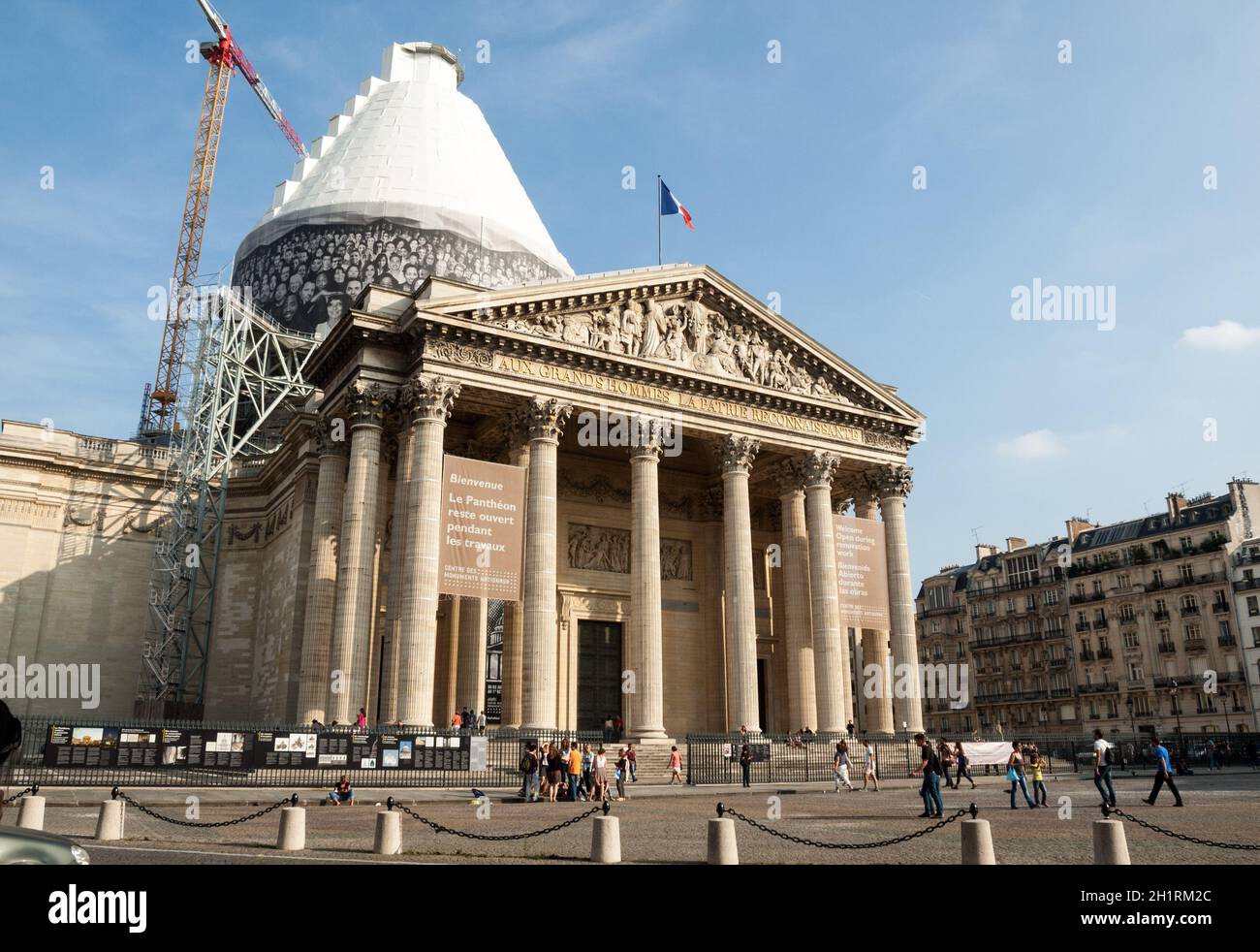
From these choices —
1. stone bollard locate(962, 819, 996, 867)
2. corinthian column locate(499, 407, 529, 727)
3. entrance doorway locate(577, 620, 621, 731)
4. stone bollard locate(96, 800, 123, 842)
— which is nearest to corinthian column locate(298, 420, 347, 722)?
corinthian column locate(499, 407, 529, 727)

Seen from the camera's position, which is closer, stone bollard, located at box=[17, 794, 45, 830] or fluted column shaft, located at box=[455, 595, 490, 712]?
stone bollard, located at box=[17, 794, 45, 830]

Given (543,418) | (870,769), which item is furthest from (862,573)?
(543,418)

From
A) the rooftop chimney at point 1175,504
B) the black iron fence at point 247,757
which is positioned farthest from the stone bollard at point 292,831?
the rooftop chimney at point 1175,504

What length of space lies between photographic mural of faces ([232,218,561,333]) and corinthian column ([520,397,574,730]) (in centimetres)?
1905

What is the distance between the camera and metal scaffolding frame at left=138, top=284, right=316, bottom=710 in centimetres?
4303

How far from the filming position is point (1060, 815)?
19203 millimetres

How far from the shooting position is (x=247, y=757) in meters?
25.1

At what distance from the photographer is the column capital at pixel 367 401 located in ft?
104

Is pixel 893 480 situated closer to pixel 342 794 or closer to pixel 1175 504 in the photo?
pixel 342 794

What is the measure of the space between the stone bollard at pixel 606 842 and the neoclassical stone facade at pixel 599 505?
17.6 m

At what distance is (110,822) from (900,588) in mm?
31030

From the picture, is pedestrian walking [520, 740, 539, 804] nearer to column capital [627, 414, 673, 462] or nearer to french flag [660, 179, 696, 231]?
column capital [627, 414, 673, 462]

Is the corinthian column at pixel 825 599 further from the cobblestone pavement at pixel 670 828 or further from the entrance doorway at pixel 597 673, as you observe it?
the cobblestone pavement at pixel 670 828
